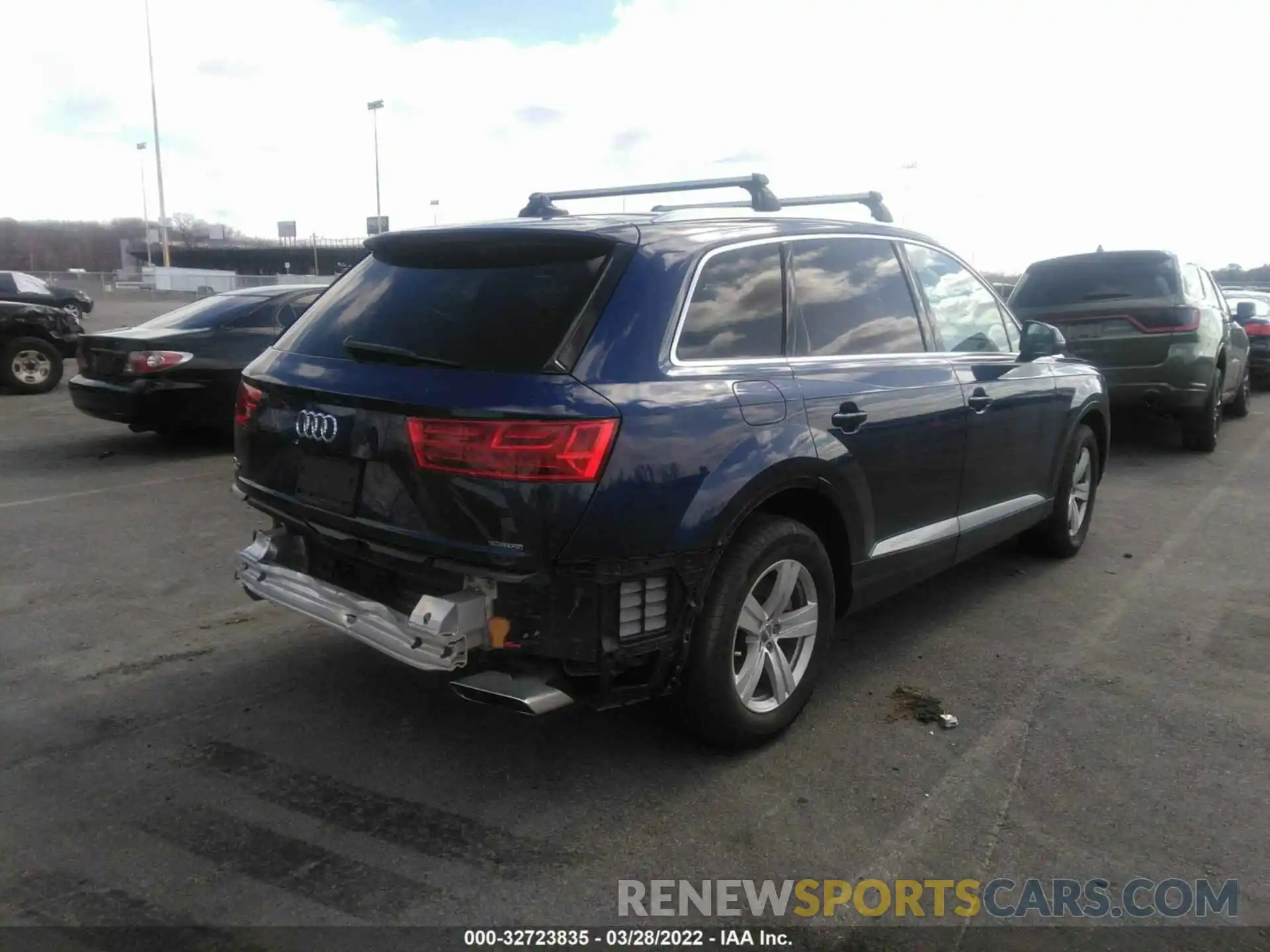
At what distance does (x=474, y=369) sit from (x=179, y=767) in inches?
68.4

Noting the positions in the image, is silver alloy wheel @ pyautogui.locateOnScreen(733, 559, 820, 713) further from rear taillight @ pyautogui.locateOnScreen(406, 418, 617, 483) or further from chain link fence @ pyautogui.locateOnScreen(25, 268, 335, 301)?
chain link fence @ pyautogui.locateOnScreen(25, 268, 335, 301)

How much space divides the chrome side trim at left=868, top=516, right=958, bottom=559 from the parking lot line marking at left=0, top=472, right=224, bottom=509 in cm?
596

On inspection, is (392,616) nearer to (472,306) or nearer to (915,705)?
(472,306)

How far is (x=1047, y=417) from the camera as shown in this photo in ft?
17.8

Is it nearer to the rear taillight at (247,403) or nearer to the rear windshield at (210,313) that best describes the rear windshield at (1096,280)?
the rear windshield at (210,313)

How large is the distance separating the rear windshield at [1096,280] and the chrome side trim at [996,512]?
5.04m

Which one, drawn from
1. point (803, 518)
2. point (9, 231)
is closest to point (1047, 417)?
point (803, 518)

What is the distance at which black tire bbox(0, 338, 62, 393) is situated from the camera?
12.8m

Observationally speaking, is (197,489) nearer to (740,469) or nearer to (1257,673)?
(740,469)

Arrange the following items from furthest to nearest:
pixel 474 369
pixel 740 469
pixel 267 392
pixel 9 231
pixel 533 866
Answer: pixel 9 231 → pixel 267 392 → pixel 740 469 → pixel 474 369 → pixel 533 866

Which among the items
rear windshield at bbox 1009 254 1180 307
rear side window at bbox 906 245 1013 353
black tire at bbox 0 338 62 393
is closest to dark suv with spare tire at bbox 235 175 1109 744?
rear side window at bbox 906 245 1013 353

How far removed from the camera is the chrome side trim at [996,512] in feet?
15.5

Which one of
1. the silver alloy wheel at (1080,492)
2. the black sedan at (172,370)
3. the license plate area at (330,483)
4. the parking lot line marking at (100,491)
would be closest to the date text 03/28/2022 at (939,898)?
the license plate area at (330,483)

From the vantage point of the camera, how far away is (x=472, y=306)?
3.33 meters
